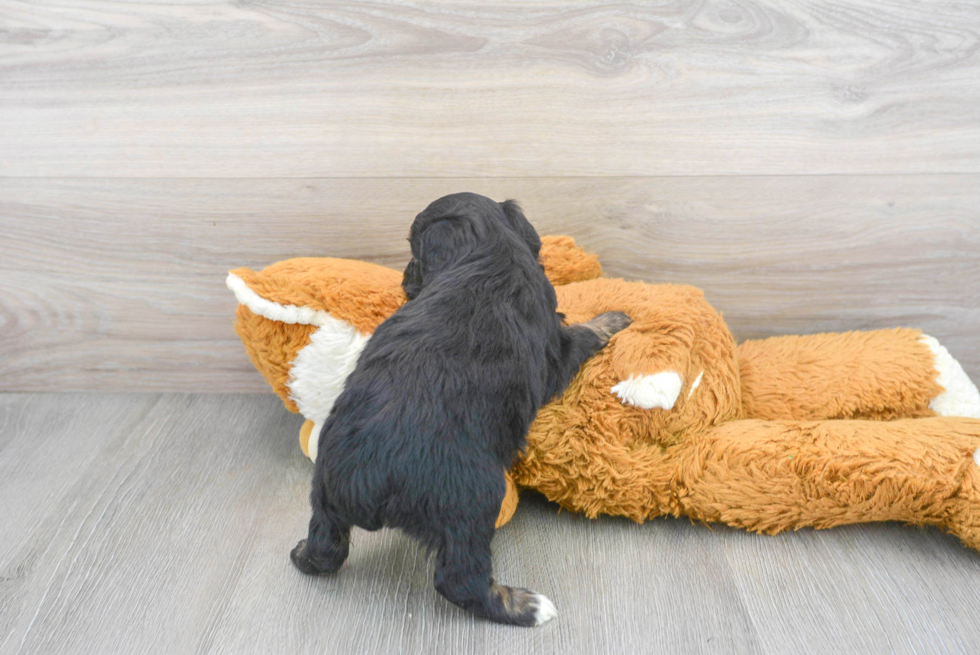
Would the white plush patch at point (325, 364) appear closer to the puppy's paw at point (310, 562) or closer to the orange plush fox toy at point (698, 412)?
the orange plush fox toy at point (698, 412)

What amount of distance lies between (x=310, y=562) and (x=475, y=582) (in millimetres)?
336

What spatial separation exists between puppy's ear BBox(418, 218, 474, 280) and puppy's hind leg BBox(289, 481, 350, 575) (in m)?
0.44

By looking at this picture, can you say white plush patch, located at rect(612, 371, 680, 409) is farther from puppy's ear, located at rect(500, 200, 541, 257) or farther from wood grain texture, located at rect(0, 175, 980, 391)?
wood grain texture, located at rect(0, 175, 980, 391)

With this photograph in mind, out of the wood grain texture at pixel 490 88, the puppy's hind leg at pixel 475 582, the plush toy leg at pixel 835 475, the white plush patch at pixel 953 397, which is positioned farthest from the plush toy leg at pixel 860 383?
the puppy's hind leg at pixel 475 582

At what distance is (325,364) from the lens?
1521 millimetres

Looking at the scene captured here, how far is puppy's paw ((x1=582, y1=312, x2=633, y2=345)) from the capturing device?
1456mm

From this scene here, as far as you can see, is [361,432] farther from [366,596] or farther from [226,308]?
[226,308]

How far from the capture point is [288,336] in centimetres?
153

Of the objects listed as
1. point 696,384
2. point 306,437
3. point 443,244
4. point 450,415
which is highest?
point 443,244

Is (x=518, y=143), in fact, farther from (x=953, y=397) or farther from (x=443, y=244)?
(x=953, y=397)

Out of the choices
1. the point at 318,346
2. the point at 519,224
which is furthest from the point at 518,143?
the point at 318,346

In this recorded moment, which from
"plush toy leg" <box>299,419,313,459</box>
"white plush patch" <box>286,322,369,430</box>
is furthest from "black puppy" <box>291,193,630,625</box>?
"plush toy leg" <box>299,419,313,459</box>

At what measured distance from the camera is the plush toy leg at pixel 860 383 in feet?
5.18

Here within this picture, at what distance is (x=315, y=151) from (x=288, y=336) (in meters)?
0.51
